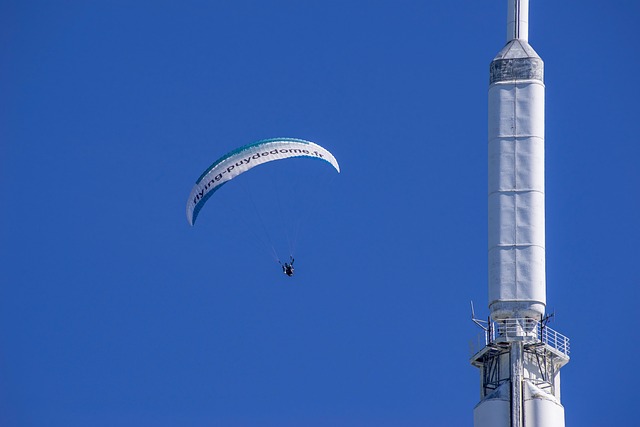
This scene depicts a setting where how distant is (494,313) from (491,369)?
327cm

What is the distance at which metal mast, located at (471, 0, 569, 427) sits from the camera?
133 m

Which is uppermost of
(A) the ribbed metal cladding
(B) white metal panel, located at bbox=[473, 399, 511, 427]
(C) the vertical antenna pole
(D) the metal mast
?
(C) the vertical antenna pole

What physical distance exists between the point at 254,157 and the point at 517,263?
16.5 meters

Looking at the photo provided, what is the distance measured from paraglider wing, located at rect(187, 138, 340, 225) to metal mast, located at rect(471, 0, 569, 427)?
35.3ft

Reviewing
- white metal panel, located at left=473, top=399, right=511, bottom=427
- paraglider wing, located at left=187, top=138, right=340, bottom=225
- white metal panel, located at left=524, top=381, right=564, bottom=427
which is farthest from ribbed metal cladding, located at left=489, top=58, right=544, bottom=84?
white metal panel, located at left=473, top=399, right=511, bottom=427

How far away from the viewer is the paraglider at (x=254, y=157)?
133m

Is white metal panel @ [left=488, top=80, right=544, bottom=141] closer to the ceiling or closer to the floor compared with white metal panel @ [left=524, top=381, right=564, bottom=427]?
closer to the ceiling

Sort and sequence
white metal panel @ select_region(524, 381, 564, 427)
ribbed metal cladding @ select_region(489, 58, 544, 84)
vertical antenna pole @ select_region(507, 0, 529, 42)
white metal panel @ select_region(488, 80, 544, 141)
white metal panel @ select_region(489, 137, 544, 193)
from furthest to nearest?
1. vertical antenna pole @ select_region(507, 0, 529, 42)
2. ribbed metal cladding @ select_region(489, 58, 544, 84)
3. white metal panel @ select_region(488, 80, 544, 141)
4. white metal panel @ select_region(489, 137, 544, 193)
5. white metal panel @ select_region(524, 381, 564, 427)

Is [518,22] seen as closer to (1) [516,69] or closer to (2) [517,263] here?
(1) [516,69]

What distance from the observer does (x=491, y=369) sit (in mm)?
135500

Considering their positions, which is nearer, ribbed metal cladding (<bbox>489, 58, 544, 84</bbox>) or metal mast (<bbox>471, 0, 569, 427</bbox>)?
metal mast (<bbox>471, 0, 569, 427</bbox>)

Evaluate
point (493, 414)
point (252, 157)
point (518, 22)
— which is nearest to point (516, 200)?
point (518, 22)

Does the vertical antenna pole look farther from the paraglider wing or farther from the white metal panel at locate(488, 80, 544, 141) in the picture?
the paraglider wing

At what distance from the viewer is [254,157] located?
134 meters
